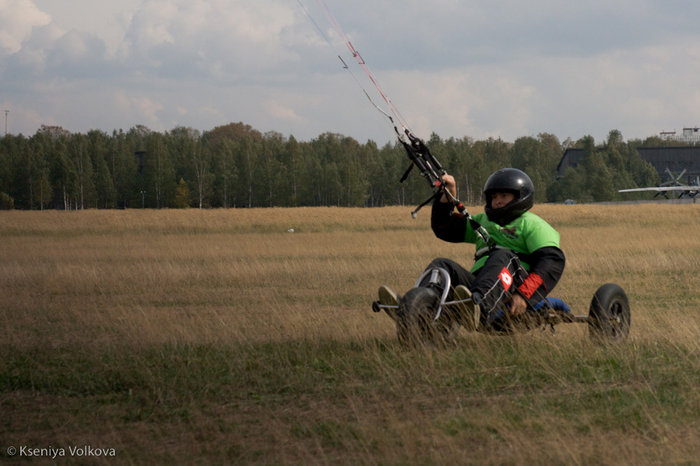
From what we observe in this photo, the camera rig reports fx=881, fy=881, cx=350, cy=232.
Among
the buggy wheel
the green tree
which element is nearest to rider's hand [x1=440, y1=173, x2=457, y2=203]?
the buggy wheel

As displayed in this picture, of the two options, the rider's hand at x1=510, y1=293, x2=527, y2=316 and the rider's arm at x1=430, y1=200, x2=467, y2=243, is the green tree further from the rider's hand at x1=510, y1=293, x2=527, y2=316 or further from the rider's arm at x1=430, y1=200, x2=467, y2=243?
the rider's hand at x1=510, y1=293, x2=527, y2=316

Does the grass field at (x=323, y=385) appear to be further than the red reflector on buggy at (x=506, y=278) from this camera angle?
No

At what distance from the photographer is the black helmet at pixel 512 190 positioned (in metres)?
8.27

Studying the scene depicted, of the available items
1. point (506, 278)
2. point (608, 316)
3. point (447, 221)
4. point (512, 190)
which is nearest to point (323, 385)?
point (506, 278)

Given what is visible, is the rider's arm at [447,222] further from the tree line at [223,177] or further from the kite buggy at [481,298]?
the tree line at [223,177]

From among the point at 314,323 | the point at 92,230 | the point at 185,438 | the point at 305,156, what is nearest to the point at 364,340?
the point at 314,323

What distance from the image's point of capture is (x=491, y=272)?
7766 millimetres

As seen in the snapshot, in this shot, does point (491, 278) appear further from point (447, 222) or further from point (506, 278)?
point (447, 222)

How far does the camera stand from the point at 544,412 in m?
5.85

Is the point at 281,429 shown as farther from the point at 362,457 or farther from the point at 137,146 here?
the point at 137,146

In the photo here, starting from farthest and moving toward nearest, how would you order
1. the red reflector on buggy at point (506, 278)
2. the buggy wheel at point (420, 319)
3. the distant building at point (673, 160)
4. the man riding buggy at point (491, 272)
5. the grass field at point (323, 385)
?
the distant building at point (673, 160)
the red reflector on buggy at point (506, 278)
the man riding buggy at point (491, 272)
the buggy wheel at point (420, 319)
the grass field at point (323, 385)

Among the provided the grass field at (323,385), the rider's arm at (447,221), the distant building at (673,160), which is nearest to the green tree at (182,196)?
the distant building at (673,160)

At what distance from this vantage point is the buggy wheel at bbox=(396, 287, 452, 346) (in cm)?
741

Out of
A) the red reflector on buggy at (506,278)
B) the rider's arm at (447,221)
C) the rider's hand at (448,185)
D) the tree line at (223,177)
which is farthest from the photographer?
the tree line at (223,177)
